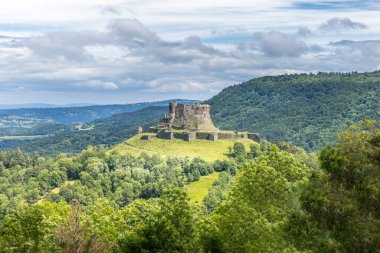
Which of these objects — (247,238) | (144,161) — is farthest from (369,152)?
(144,161)

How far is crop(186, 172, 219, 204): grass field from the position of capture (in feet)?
536

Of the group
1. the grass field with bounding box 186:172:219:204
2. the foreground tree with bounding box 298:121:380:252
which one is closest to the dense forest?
the foreground tree with bounding box 298:121:380:252

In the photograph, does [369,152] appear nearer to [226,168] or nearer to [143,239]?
[143,239]

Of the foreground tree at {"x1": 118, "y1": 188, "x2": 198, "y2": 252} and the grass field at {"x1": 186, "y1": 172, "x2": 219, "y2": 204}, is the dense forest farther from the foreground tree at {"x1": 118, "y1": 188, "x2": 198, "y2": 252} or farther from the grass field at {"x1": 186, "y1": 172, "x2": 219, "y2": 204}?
the grass field at {"x1": 186, "y1": 172, "x2": 219, "y2": 204}

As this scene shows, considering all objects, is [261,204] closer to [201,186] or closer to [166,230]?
[166,230]

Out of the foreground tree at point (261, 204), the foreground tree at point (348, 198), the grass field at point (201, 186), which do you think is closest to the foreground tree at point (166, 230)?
the foreground tree at point (261, 204)

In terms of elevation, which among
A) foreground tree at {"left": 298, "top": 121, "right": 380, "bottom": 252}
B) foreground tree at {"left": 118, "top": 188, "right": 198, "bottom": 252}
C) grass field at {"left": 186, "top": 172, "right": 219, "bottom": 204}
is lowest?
grass field at {"left": 186, "top": 172, "right": 219, "bottom": 204}

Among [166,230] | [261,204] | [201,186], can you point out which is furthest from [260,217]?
[201,186]

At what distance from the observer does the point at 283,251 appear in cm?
4047

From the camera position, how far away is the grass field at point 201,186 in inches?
6427

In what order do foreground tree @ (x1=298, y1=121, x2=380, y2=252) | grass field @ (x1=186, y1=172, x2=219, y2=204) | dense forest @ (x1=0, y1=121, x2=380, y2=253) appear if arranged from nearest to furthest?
1. foreground tree @ (x1=298, y1=121, x2=380, y2=252)
2. dense forest @ (x1=0, y1=121, x2=380, y2=253)
3. grass field @ (x1=186, y1=172, x2=219, y2=204)

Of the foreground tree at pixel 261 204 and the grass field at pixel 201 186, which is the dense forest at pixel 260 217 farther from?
the grass field at pixel 201 186

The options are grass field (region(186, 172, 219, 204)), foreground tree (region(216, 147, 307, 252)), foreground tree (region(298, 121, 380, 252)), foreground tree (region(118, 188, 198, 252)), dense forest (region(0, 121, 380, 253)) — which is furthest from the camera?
grass field (region(186, 172, 219, 204))

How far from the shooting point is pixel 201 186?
176625 millimetres
